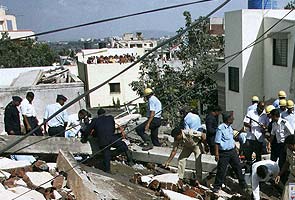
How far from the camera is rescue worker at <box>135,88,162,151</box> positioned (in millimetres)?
7230

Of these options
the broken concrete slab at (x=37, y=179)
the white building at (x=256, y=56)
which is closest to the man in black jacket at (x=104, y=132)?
the broken concrete slab at (x=37, y=179)

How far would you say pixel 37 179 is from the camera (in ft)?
20.1

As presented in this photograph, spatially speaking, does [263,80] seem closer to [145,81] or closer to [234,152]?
[145,81]

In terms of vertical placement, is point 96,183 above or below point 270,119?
below

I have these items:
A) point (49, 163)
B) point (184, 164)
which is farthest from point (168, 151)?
point (49, 163)

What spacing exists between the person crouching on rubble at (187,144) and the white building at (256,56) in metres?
7.06

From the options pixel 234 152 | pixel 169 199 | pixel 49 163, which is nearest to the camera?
pixel 169 199

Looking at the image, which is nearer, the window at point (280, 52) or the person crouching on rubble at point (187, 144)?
the person crouching on rubble at point (187, 144)

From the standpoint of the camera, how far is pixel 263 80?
45.9ft

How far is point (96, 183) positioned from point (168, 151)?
1.92 metres

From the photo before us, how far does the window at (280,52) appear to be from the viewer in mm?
12602

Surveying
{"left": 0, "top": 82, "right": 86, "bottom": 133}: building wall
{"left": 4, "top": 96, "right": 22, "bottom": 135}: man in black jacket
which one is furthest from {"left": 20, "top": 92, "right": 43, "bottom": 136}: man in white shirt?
{"left": 0, "top": 82, "right": 86, "bottom": 133}: building wall

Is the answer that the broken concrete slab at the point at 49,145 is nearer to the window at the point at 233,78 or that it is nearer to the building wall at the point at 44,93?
the building wall at the point at 44,93

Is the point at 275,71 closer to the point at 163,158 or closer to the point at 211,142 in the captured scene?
the point at 211,142
